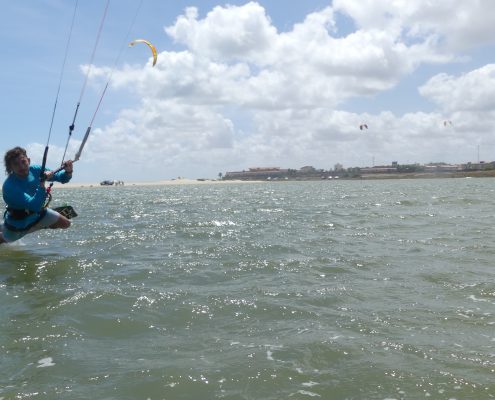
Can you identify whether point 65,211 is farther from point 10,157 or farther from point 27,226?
point 10,157

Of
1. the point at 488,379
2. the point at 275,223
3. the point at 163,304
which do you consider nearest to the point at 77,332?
the point at 163,304

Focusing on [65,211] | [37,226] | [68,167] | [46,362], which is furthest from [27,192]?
[46,362]

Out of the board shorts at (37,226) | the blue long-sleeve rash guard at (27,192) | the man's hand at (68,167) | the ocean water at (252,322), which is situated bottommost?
the ocean water at (252,322)

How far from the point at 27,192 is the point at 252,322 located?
7900 millimetres

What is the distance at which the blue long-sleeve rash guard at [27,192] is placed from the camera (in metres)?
11.9

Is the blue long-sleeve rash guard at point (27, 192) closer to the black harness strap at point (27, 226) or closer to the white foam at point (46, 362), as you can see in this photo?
the black harness strap at point (27, 226)

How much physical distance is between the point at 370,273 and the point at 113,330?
18.6ft

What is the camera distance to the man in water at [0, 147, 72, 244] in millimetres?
11656

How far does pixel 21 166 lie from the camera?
1158 cm

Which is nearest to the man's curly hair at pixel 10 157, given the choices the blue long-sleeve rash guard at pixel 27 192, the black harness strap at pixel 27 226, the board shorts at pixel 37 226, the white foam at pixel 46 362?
the blue long-sleeve rash guard at pixel 27 192

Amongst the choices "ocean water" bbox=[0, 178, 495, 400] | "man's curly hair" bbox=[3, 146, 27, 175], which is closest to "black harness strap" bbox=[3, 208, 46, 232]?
"ocean water" bbox=[0, 178, 495, 400]

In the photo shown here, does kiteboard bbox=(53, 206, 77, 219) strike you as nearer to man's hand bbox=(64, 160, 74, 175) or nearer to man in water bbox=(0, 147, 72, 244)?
man in water bbox=(0, 147, 72, 244)

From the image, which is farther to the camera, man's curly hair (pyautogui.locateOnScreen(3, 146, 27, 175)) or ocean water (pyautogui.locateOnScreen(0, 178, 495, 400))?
man's curly hair (pyautogui.locateOnScreen(3, 146, 27, 175))

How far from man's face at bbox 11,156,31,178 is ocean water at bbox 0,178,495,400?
2.40 m
